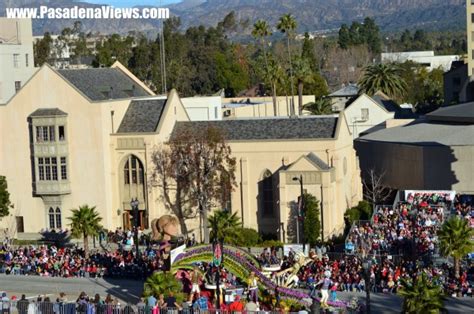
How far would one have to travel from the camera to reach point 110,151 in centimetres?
7012

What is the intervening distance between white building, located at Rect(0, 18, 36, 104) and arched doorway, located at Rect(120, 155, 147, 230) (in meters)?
18.1

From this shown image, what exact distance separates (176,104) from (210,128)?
417 cm

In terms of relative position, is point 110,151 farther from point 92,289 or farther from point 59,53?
point 59,53

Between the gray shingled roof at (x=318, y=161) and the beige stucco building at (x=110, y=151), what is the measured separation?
0.27 m

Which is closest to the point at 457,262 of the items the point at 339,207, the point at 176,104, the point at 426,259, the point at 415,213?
the point at 426,259

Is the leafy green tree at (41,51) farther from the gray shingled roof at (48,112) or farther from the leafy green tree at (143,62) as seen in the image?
the gray shingled roof at (48,112)

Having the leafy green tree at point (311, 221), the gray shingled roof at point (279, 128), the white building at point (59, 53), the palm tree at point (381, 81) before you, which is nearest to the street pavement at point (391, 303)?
the leafy green tree at point (311, 221)

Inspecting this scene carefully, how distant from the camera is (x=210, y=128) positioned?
69125mm

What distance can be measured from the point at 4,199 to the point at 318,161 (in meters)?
19.4

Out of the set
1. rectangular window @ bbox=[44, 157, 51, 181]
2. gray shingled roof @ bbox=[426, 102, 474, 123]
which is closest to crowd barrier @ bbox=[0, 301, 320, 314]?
rectangular window @ bbox=[44, 157, 51, 181]

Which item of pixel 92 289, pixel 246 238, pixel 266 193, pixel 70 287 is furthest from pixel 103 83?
pixel 92 289

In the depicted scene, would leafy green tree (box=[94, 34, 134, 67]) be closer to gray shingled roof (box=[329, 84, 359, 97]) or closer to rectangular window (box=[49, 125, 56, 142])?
gray shingled roof (box=[329, 84, 359, 97])

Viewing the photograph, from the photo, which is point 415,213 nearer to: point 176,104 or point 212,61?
point 176,104

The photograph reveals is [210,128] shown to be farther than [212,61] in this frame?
No
